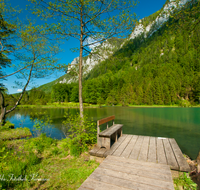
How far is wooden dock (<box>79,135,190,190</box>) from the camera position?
2.20 meters

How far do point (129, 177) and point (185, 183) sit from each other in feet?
4.99

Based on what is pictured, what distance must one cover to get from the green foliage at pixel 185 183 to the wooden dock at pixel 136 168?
0.19m

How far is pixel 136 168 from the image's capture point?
9.20 ft

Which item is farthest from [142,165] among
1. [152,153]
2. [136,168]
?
[152,153]

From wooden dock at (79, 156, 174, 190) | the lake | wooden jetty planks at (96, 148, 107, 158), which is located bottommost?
the lake

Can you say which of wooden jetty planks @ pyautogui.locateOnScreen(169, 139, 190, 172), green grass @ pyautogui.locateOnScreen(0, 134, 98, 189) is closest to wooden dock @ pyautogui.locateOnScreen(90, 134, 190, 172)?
wooden jetty planks @ pyautogui.locateOnScreen(169, 139, 190, 172)

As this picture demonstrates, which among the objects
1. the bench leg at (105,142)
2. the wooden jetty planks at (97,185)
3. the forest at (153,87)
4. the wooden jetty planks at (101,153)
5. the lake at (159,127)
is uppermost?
the forest at (153,87)

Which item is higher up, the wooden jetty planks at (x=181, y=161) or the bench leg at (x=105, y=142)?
the bench leg at (x=105, y=142)

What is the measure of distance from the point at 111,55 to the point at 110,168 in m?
4.81

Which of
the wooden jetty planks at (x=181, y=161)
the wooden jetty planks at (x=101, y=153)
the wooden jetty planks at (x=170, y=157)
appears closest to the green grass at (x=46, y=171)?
the wooden jetty planks at (x=101, y=153)

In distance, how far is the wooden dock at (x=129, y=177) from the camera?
217cm

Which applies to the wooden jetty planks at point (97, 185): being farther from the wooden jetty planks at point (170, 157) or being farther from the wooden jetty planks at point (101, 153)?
the wooden jetty planks at point (170, 157)

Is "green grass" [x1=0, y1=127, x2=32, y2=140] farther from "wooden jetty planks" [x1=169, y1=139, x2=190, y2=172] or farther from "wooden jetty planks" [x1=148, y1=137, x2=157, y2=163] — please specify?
"wooden jetty planks" [x1=169, y1=139, x2=190, y2=172]

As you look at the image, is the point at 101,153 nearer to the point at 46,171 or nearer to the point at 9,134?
the point at 46,171
